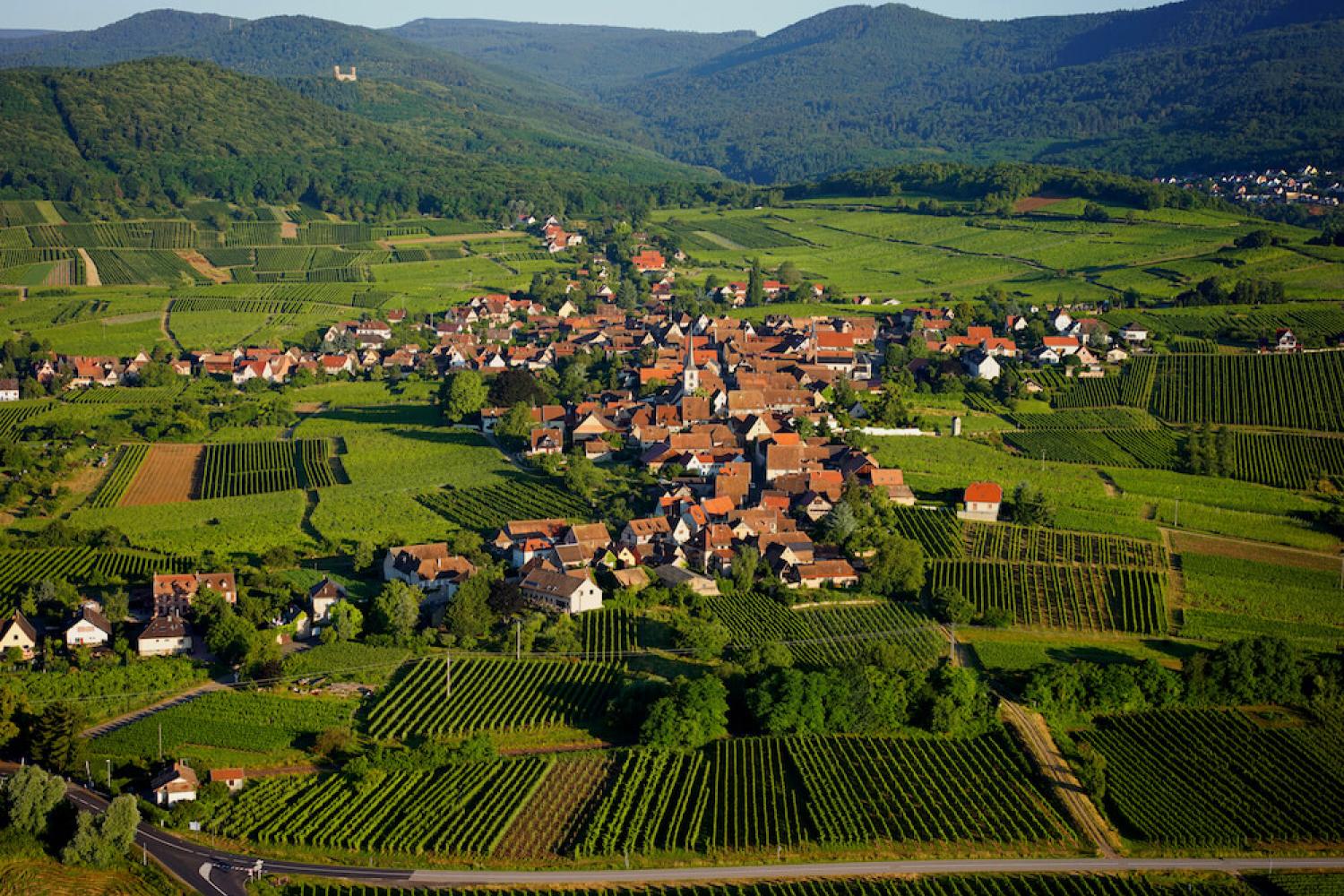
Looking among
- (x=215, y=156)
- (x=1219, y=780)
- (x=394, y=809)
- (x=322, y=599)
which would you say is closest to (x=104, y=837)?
(x=394, y=809)

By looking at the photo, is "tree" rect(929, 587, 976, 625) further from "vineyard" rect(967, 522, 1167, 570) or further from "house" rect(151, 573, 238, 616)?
"house" rect(151, 573, 238, 616)

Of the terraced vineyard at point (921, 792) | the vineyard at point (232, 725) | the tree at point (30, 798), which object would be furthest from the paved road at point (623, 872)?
the vineyard at point (232, 725)

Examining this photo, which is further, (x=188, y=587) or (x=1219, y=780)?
(x=188, y=587)

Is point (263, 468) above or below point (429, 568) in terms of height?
below

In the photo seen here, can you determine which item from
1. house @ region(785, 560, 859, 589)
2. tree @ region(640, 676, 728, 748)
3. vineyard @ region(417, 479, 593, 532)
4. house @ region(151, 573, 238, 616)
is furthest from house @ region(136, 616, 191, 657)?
house @ region(785, 560, 859, 589)

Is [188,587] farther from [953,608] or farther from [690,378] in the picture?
[690,378]

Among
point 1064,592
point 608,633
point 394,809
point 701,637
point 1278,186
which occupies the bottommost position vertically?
point 394,809

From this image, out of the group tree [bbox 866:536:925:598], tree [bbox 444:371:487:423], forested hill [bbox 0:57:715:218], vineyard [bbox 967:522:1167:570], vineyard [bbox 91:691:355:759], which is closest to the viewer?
vineyard [bbox 91:691:355:759]
